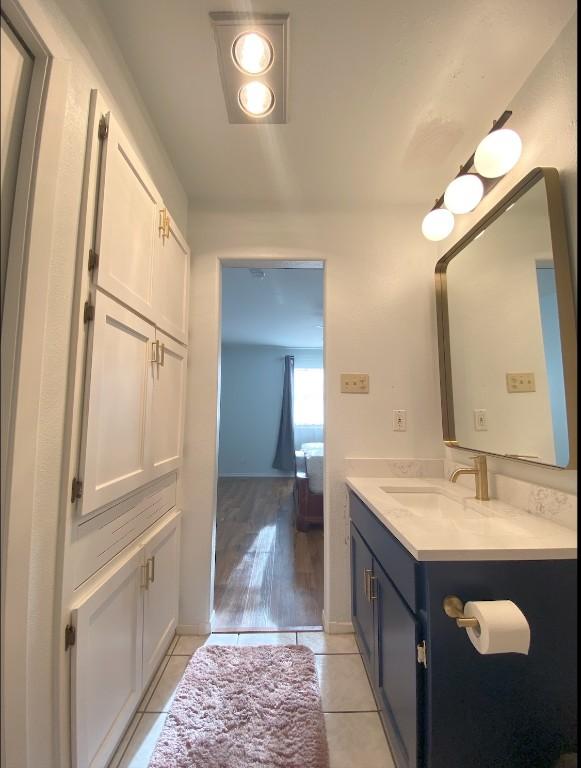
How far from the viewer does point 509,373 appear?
4.08ft

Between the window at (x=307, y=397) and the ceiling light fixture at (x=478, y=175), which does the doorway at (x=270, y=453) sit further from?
the ceiling light fixture at (x=478, y=175)

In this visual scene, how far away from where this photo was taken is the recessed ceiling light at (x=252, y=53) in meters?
1.05

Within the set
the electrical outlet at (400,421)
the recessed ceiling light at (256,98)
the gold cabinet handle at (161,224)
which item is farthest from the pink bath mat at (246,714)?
the recessed ceiling light at (256,98)

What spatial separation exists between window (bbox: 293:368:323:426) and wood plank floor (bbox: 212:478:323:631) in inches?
87.1

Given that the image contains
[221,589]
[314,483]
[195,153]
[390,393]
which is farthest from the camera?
[314,483]

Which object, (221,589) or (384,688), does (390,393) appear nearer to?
(384,688)

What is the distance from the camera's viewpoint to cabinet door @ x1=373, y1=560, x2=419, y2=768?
847mm

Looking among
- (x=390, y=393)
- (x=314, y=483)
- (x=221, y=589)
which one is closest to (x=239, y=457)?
(x=314, y=483)

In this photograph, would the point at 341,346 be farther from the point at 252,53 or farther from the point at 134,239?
the point at 252,53

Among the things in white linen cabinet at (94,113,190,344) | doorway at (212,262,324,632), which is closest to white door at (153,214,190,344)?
white linen cabinet at (94,113,190,344)

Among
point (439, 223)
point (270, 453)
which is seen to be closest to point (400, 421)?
point (439, 223)

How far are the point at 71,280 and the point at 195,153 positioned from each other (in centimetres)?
108

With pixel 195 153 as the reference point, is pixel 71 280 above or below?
below

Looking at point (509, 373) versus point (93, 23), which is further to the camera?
point (509, 373)
